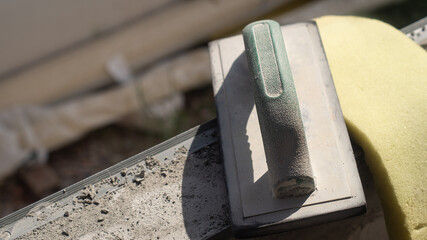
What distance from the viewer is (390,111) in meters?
0.87

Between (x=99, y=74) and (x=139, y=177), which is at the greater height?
(x=99, y=74)

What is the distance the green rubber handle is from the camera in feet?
2.32

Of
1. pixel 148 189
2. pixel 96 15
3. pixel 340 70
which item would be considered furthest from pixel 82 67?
pixel 340 70

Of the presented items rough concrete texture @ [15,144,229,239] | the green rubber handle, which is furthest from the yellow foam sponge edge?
rough concrete texture @ [15,144,229,239]

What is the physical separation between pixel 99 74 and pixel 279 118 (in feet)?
3.96

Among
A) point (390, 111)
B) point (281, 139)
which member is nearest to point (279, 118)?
point (281, 139)

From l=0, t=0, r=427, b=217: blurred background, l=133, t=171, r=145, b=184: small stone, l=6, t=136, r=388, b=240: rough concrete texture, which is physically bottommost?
l=6, t=136, r=388, b=240: rough concrete texture

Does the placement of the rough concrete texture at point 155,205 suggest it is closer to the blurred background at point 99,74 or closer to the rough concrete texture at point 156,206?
the rough concrete texture at point 156,206

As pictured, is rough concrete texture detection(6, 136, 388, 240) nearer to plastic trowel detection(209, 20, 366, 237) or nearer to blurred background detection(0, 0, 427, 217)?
plastic trowel detection(209, 20, 366, 237)

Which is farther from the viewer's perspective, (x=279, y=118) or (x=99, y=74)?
(x=99, y=74)

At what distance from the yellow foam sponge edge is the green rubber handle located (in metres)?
0.18

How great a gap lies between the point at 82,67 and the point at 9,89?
278 mm

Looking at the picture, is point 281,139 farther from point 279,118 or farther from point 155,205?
point 155,205

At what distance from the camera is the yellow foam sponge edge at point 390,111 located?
833mm
